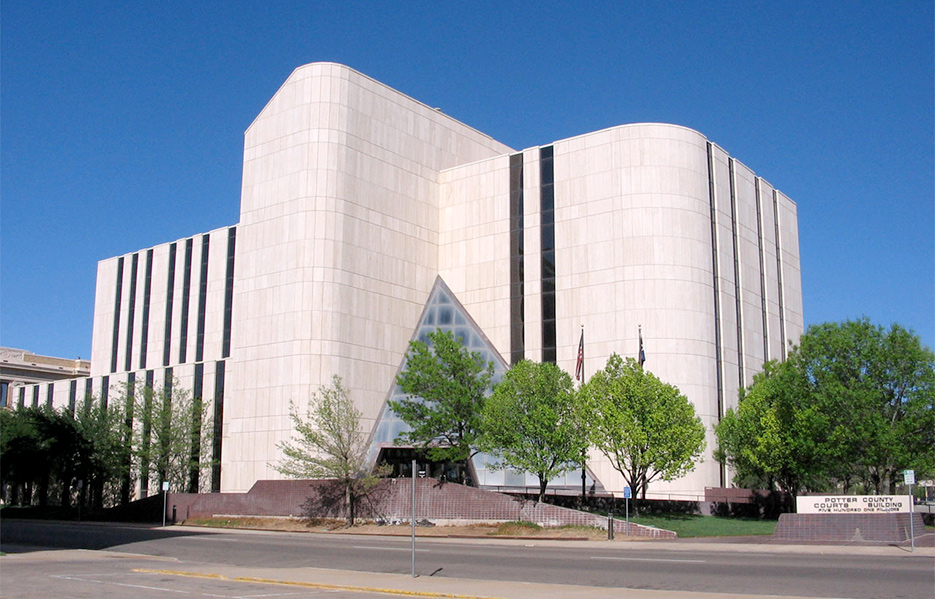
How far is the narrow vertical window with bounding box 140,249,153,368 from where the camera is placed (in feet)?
265

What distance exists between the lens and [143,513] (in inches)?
2420

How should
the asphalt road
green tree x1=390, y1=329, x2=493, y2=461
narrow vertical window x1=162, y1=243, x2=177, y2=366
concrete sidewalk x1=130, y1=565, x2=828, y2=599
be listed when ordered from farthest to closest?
narrow vertical window x1=162, y1=243, x2=177, y2=366 → green tree x1=390, y1=329, x2=493, y2=461 → the asphalt road → concrete sidewalk x1=130, y1=565, x2=828, y2=599

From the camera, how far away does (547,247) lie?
207 feet

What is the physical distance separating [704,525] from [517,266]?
25440 millimetres

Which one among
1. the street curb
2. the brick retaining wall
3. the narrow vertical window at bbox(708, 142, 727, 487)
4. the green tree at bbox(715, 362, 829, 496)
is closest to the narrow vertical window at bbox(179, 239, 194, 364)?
the brick retaining wall

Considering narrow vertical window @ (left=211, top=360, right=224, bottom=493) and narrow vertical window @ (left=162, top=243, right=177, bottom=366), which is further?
narrow vertical window @ (left=162, top=243, right=177, bottom=366)

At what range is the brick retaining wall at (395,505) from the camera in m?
42.2

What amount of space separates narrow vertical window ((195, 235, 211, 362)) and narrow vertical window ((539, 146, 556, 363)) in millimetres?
30227

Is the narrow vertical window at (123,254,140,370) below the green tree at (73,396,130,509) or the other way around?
the other way around

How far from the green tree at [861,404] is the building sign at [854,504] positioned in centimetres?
930

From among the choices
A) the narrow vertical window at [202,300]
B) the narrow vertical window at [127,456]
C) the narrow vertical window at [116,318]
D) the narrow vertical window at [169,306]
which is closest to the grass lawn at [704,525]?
the narrow vertical window at [127,456]

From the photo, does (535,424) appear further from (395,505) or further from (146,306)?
(146,306)

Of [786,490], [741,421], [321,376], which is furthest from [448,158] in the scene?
[786,490]

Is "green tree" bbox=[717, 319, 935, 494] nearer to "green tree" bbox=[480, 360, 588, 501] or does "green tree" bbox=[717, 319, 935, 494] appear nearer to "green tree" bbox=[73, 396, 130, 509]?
"green tree" bbox=[480, 360, 588, 501]
